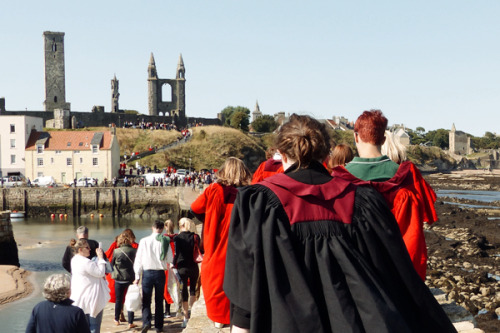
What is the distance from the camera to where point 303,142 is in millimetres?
2744

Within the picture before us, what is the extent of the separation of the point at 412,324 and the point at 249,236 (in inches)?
28.6

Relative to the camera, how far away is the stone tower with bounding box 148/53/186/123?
A: 87.3 metres

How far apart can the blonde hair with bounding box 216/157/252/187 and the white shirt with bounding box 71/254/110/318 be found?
2.46 metres

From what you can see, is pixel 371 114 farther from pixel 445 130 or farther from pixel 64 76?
pixel 445 130

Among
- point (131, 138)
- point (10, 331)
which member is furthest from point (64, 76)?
point (10, 331)

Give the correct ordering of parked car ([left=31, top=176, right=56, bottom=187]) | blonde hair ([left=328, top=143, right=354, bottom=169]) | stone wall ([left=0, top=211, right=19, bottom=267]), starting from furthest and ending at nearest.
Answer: parked car ([left=31, top=176, right=56, bottom=187]) → stone wall ([left=0, top=211, right=19, bottom=267]) → blonde hair ([left=328, top=143, right=354, bottom=169])

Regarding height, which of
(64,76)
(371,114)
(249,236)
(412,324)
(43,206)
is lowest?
(43,206)

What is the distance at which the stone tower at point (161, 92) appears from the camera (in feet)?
286

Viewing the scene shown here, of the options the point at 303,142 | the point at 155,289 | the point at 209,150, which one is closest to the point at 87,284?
the point at 155,289

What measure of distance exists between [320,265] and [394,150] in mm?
1989

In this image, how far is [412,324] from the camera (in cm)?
247

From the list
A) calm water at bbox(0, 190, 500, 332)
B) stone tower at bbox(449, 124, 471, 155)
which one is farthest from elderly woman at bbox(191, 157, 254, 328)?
stone tower at bbox(449, 124, 471, 155)

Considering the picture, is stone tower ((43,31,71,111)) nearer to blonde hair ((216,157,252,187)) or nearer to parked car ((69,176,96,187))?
parked car ((69,176,96,187))

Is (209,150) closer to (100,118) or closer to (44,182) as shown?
(100,118)
